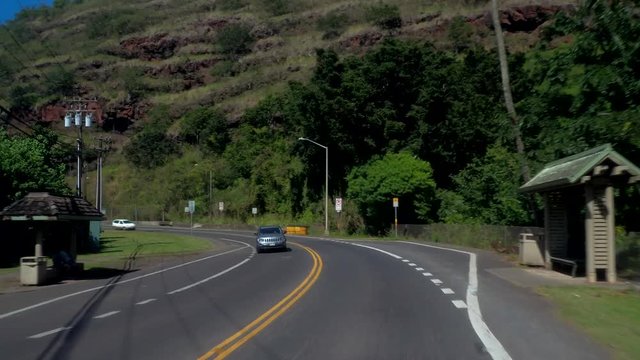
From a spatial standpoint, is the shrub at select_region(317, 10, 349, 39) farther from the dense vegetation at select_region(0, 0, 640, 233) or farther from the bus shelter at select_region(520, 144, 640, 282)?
the bus shelter at select_region(520, 144, 640, 282)

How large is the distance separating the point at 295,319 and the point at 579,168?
30.4 feet

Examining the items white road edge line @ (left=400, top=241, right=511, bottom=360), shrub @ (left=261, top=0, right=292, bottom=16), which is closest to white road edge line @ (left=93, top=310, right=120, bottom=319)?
white road edge line @ (left=400, top=241, right=511, bottom=360)

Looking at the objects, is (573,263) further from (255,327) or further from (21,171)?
(21,171)

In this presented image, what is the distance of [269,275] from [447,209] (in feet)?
104

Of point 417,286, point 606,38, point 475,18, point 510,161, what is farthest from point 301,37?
point 417,286

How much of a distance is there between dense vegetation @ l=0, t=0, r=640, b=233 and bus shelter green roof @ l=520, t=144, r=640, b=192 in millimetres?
5752

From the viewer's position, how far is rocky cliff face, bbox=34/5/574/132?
109m

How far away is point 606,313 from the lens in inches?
504

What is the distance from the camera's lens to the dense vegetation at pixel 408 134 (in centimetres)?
2742

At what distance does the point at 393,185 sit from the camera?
183 ft

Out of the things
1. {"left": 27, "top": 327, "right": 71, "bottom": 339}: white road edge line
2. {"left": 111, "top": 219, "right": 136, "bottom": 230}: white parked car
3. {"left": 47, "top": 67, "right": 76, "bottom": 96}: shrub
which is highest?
{"left": 47, "top": 67, "right": 76, "bottom": 96}: shrub

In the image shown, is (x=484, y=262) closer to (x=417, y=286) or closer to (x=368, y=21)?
(x=417, y=286)

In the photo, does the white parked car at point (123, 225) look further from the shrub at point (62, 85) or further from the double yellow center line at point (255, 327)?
the double yellow center line at point (255, 327)

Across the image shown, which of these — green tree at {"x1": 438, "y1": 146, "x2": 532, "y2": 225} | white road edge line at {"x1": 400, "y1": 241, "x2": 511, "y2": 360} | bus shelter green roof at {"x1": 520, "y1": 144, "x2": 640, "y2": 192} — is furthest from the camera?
green tree at {"x1": 438, "y1": 146, "x2": 532, "y2": 225}
